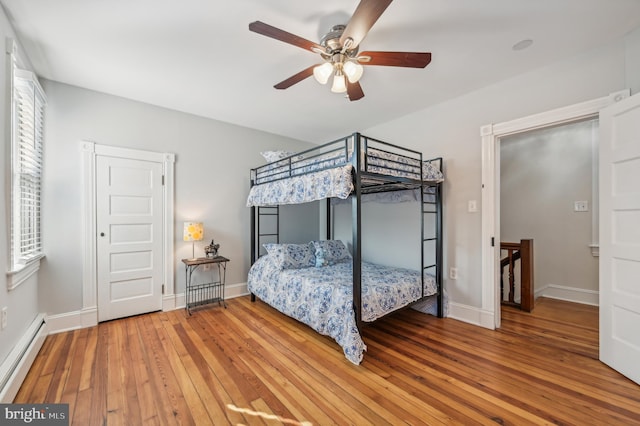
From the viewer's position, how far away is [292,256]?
3.27 meters

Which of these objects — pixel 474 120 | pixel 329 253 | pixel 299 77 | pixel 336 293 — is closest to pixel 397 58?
pixel 299 77

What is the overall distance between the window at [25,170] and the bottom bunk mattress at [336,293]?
211cm

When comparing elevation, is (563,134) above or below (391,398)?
above

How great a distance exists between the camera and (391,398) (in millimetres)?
1681

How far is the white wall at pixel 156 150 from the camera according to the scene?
2633 mm

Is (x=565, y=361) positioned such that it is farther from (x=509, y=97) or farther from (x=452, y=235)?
(x=509, y=97)

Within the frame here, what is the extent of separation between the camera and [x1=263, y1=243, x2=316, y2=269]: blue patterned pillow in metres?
3.19

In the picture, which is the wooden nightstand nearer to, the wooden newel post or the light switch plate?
the wooden newel post

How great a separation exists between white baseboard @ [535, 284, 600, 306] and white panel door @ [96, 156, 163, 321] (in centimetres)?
545

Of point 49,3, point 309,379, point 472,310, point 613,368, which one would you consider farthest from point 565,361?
point 49,3

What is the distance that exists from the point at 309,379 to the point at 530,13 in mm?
3006

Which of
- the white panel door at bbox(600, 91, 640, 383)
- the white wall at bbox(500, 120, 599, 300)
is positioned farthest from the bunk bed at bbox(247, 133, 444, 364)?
the white wall at bbox(500, 120, 599, 300)

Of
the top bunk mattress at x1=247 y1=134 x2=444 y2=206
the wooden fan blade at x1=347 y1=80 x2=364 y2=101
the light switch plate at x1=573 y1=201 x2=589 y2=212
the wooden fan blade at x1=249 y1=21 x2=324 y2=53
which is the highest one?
the wooden fan blade at x1=249 y1=21 x2=324 y2=53

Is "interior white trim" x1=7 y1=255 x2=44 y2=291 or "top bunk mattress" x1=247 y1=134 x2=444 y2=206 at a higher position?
"top bunk mattress" x1=247 y1=134 x2=444 y2=206
